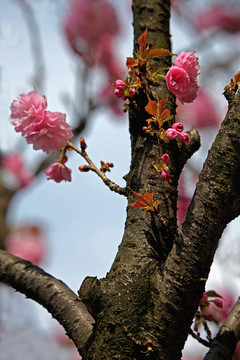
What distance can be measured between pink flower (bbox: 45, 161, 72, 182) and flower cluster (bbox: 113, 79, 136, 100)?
301 millimetres

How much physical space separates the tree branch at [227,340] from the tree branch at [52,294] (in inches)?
11.0

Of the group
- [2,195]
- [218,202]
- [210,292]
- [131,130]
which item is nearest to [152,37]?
[131,130]

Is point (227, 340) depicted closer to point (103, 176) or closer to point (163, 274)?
point (163, 274)

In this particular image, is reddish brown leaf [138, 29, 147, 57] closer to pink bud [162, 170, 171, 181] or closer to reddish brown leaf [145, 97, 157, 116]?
reddish brown leaf [145, 97, 157, 116]

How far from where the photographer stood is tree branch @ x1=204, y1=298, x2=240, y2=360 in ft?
3.03

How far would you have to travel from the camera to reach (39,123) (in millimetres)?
1021

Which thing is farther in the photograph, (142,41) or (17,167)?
(17,167)

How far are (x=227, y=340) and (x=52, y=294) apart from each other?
0.42m

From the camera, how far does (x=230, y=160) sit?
789mm

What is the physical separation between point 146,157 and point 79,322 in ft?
1.30

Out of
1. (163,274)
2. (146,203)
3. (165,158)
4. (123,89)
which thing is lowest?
(163,274)

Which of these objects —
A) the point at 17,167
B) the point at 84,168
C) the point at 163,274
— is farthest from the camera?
the point at 17,167

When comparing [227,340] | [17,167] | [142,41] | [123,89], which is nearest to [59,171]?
[123,89]

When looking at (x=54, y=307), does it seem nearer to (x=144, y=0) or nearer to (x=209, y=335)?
(x=209, y=335)
